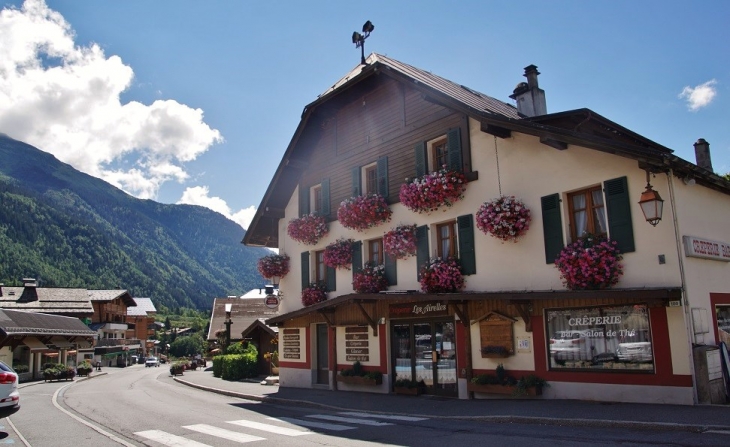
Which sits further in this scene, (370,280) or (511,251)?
(370,280)

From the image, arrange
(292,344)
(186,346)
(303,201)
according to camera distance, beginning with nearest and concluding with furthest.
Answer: (303,201), (292,344), (186,346)

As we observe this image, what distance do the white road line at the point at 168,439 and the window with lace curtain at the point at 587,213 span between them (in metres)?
9.39

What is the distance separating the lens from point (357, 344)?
20000mm

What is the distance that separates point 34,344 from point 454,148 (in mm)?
35055

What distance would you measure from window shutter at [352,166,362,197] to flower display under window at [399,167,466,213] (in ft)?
9.69


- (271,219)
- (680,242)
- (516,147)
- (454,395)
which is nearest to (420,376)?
(454,395)

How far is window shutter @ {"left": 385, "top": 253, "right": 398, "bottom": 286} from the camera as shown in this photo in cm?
1880

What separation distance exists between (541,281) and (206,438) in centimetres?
848

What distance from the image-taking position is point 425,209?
57.2 feet

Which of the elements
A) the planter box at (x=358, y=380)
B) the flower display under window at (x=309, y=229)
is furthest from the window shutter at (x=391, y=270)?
the flower display under window at (x=309, y=229)

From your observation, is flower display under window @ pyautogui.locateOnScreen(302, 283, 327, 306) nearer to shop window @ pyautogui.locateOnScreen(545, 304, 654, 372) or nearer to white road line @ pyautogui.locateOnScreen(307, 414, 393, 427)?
white road line @ pyautogui.locateOnScreen(307, 414, 393, 427)

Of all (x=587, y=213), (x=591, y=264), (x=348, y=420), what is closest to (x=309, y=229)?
(x=348, y=420)

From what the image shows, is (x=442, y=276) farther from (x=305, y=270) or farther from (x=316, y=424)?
(x=305, y=270)

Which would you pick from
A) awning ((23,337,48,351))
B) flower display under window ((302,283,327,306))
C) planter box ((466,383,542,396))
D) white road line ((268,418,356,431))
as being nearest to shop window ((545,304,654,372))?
planter box ((466,383,542,396))
